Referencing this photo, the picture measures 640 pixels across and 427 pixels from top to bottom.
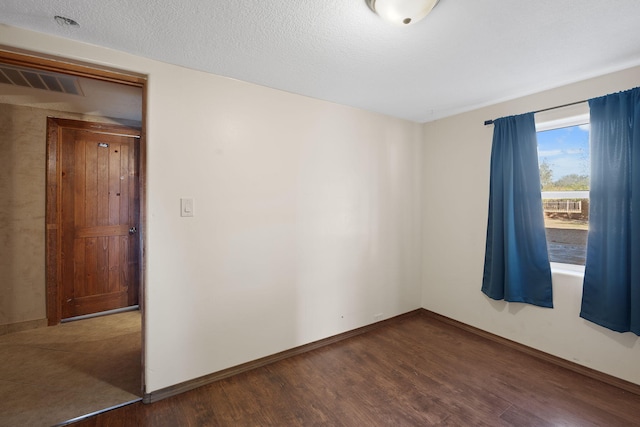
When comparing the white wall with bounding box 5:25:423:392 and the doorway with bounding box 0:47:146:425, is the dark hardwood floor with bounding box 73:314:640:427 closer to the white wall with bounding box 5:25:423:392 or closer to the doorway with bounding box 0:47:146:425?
the white wall with bounding box 5:25:423:392

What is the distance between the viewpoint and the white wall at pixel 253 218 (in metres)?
1.92

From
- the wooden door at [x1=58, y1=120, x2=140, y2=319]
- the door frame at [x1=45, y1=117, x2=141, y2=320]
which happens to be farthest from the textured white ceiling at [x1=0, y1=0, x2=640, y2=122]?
the wooden door at [x1=58, y1=120, x2=140, y2=319]

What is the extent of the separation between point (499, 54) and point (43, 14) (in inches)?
107

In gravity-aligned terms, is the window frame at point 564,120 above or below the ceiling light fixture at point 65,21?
below

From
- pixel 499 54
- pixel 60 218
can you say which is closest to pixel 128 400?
pixel 60 218

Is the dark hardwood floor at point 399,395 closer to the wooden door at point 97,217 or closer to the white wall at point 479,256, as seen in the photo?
the white wall at point 479,256

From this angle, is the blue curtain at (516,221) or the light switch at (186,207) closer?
the light switch at (186,207)

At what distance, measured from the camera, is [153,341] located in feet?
6.25

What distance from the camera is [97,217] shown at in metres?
3.32

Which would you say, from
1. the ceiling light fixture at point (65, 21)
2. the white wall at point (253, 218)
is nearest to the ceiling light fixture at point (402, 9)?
the white wall at point (253, 218)

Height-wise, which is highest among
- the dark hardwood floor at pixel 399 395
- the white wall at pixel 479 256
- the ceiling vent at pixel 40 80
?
the ceiling vent at pixel 40 80

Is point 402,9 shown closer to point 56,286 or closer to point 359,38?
point 359,38

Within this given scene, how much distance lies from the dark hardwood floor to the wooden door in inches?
82.8

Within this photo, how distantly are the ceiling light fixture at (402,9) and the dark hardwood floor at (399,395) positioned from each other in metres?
2.36
